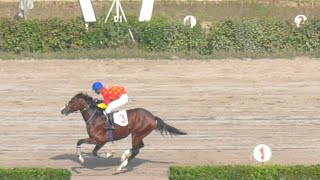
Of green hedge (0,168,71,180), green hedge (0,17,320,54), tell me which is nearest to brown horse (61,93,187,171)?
green hedge (0,168,71,180)

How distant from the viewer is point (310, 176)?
50.5ft

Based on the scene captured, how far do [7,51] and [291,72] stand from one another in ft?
28.3

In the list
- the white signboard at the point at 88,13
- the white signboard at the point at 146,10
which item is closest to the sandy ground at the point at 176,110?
the white signboard at the point at 88,13

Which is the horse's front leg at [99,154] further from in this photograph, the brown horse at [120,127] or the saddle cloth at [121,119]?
the saddle cloth at [121,119]

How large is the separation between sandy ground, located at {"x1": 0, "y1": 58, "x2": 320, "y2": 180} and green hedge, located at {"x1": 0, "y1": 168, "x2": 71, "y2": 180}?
2.58 m

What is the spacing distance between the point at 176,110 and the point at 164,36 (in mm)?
7526

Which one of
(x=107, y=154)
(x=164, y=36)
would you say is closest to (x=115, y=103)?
(x=107, y=154)

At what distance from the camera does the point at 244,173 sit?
15375 mm

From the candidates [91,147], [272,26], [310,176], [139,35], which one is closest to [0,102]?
[91,147]

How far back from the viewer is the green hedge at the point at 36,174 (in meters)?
15.2

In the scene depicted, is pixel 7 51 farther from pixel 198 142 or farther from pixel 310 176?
pixel 310 176

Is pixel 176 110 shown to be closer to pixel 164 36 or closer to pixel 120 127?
pixel 120 127

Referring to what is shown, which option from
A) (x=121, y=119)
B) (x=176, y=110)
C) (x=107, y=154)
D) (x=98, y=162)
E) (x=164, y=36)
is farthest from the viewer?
(x=164, y=36)

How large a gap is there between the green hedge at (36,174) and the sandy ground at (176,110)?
2581mm
